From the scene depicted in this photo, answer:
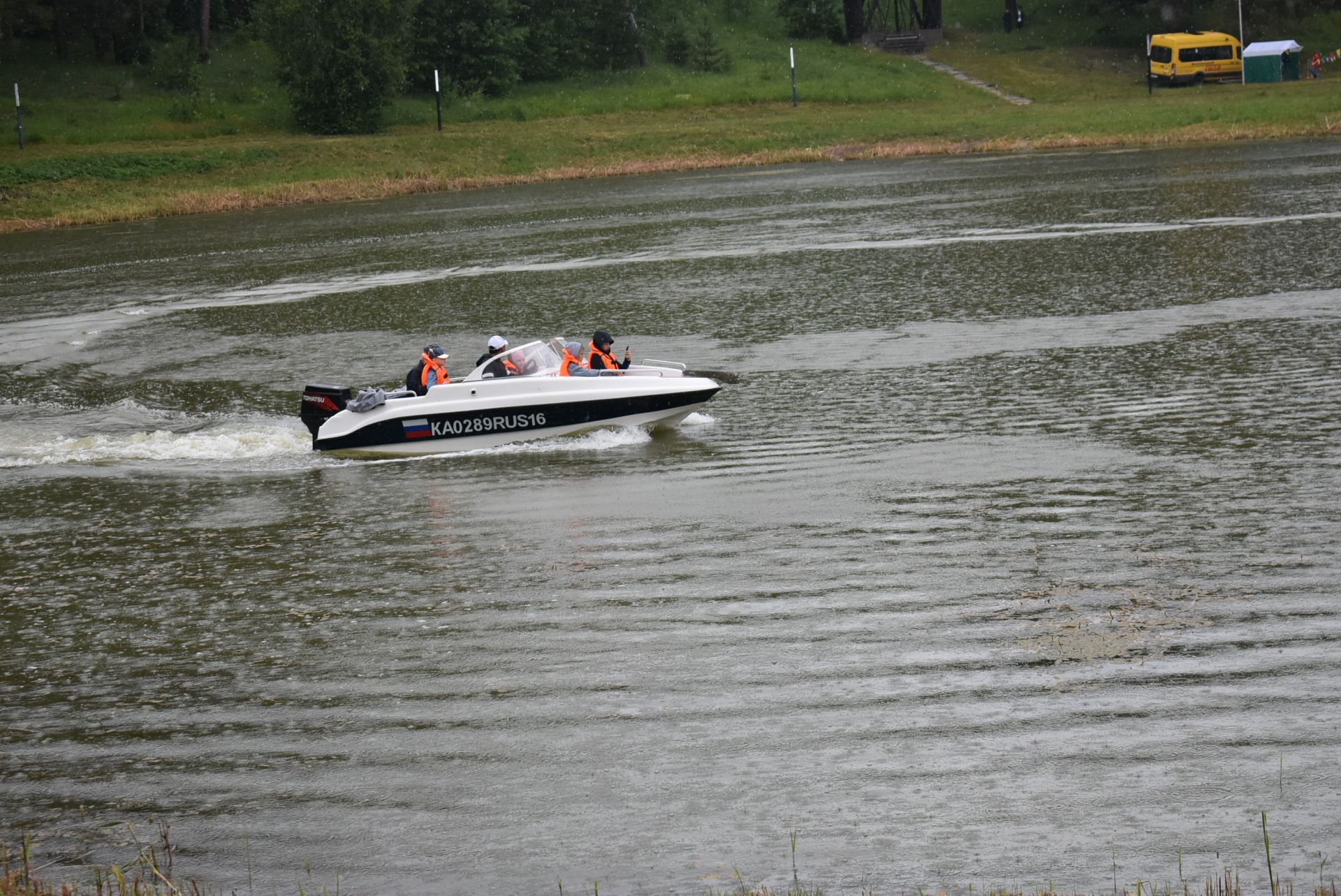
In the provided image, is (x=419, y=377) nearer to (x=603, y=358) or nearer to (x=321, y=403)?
(x=321, y=403)

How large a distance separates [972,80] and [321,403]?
6133 centimetres

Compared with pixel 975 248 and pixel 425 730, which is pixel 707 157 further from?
pixel 425 730

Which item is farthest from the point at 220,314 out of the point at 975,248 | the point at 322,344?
the point at 975,248

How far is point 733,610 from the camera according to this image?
13.4 metres

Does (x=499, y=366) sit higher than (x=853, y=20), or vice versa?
(x=853, y=20)

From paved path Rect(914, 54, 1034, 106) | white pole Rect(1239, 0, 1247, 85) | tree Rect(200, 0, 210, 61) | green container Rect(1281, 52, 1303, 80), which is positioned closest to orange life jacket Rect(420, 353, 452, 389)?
paved path Rect(914, 54, 1034, 106)

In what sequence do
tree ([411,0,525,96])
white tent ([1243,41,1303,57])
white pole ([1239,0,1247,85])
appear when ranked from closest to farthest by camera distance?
white tent ([1243,41,1303,57]) < white pole ([1239,0,1247,85]) < tree ([411,0,525,96])

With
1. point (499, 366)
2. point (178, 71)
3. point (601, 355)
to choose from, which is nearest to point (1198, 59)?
point (178, 71)

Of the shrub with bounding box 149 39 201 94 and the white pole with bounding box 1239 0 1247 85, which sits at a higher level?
the shrub with bounding box 149 39 201 94

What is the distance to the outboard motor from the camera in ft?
71.2

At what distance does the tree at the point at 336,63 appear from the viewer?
6688 centimetres

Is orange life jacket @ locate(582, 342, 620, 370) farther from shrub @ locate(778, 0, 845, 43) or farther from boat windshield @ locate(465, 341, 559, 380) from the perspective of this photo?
shrub @ locate(778, 0, 845, 43)

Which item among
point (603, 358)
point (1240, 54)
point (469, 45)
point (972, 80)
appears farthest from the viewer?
point (469, 45)

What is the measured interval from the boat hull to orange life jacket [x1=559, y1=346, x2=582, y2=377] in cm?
35
